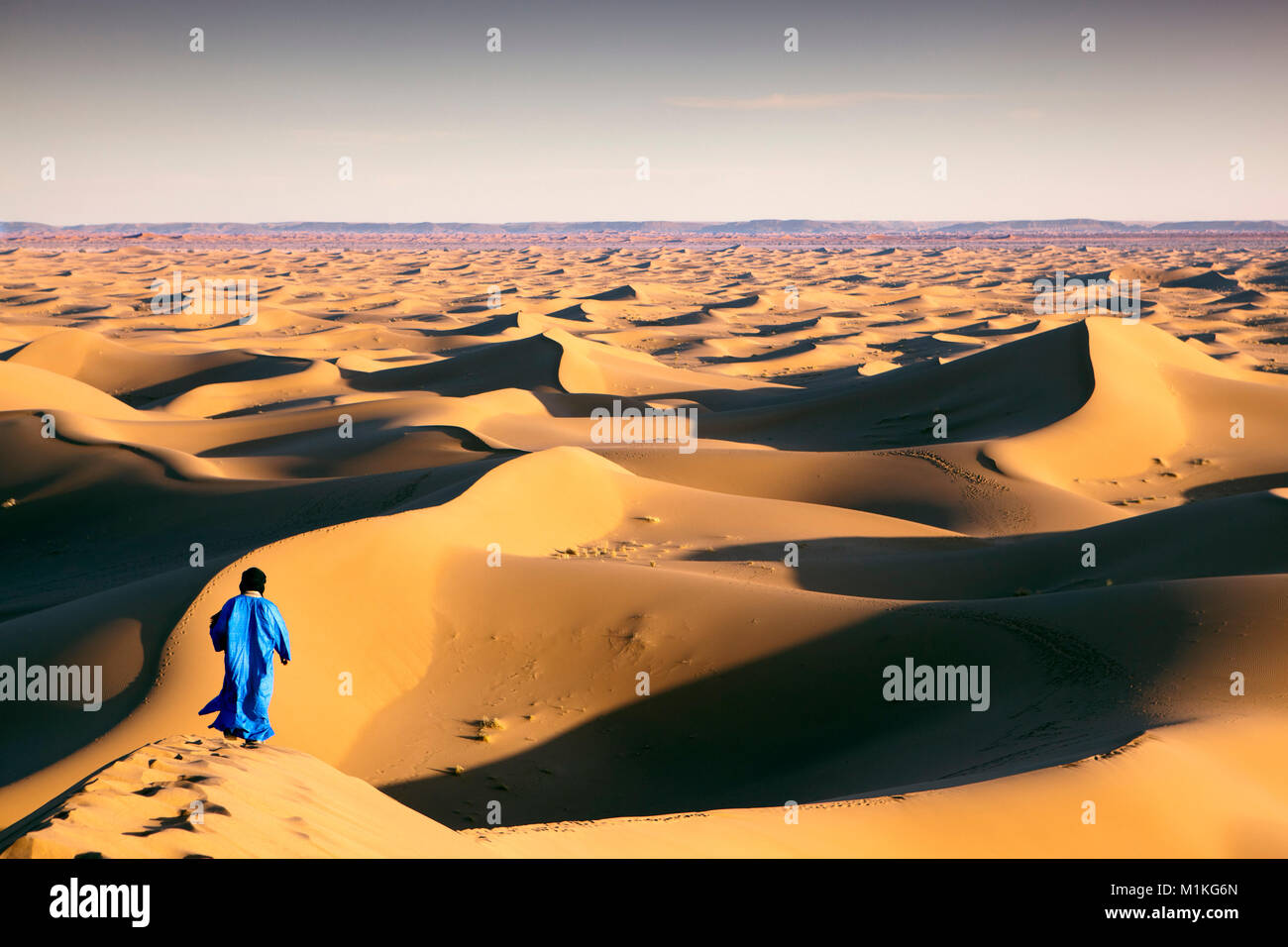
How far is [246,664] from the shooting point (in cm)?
571

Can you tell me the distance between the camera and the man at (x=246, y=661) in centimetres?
568

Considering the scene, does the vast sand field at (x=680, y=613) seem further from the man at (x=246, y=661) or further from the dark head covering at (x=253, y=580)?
the dark head covering at (x=253, y=580)

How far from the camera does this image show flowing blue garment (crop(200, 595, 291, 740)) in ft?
18.6

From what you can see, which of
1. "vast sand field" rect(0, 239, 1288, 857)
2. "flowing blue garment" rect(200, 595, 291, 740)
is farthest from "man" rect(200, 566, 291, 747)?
"vast sand field" rect(0, 239, 1288, 857)

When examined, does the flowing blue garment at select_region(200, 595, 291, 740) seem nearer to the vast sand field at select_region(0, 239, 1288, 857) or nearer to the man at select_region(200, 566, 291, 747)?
the man at select_region(200, 566, 291, 747)

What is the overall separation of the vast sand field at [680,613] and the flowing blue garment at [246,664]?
0.72ft

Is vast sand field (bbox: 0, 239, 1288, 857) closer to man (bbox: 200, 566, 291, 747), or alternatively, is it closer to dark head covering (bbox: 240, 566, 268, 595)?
man (bbox: 200, 566, 291, 747)

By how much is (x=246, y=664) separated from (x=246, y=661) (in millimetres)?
18

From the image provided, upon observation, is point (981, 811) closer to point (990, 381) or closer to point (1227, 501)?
point (1227, 501)

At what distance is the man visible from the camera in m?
5.68

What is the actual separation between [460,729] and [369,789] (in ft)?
11.5

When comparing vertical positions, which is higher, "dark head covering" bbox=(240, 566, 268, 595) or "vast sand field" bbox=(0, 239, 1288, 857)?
"dark head covering" bbox=(240, 566, 268, 595)

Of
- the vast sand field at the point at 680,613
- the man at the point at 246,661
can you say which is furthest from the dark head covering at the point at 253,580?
the vast sand field at the point at 680,613

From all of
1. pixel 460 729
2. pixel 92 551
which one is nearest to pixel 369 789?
pixel 460 729
